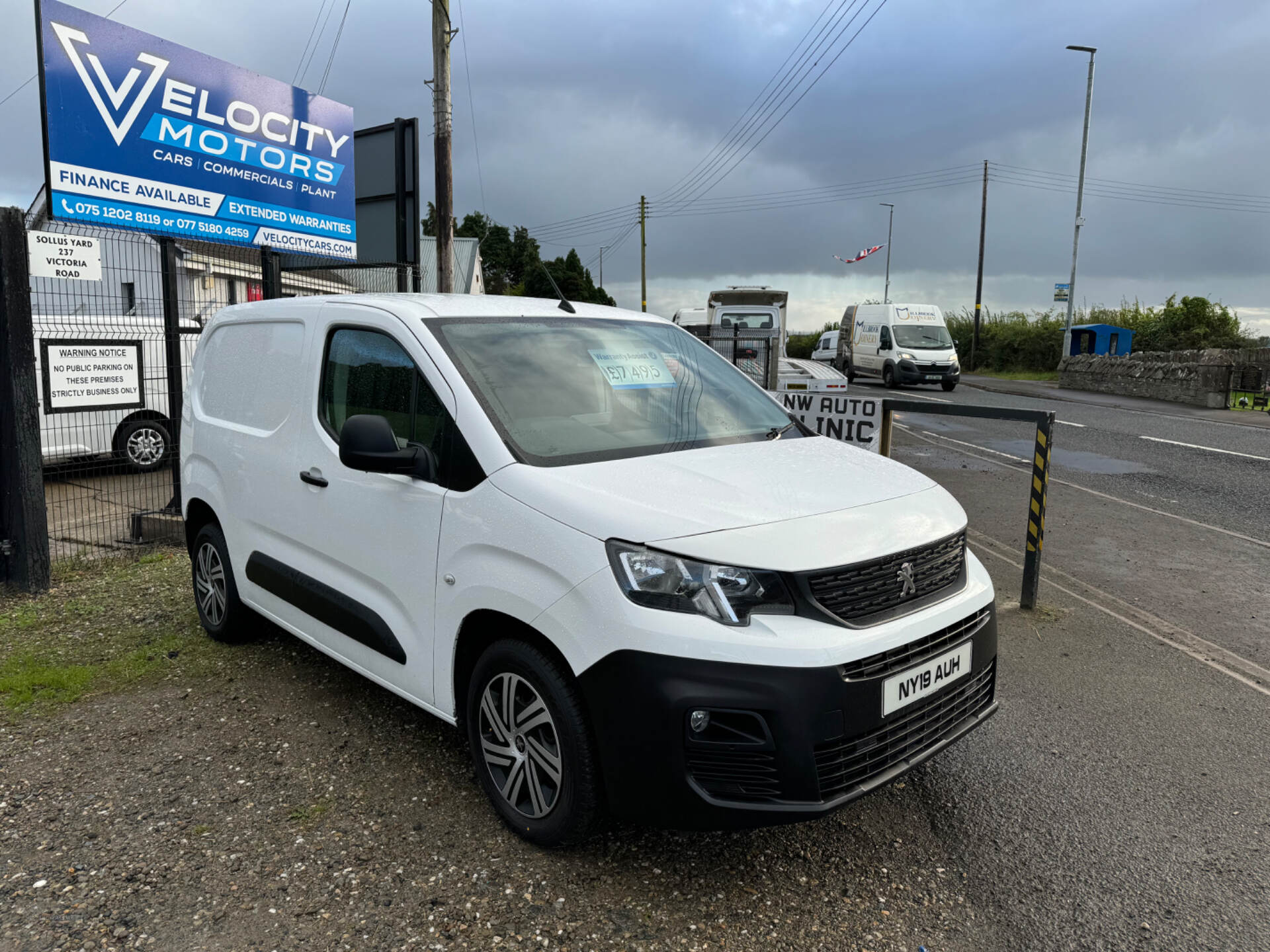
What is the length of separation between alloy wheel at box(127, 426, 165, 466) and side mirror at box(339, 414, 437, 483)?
7.47 meters

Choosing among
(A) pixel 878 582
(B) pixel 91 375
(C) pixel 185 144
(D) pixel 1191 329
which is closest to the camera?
(A) pixel 878 582

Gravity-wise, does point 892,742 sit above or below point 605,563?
below

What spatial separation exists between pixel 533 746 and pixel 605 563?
0.75 m

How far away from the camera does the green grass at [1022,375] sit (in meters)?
37.3

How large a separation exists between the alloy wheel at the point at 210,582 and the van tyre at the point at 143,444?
490 cm

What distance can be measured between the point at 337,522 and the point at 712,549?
5.73ft

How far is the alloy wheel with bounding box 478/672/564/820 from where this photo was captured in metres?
2.72

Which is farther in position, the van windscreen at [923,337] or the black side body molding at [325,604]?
the van windscreen at [923,337]

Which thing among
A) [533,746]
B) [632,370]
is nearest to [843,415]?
[632,370]

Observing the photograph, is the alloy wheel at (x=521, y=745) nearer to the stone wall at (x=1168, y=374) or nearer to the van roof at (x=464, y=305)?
the van roof at (x=464, y=305)

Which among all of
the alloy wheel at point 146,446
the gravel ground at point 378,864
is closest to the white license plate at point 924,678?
the gravel ground at point 378,864

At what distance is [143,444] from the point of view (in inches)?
380

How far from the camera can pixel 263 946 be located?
2461mm

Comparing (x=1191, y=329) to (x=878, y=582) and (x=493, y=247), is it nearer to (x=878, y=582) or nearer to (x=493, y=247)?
(x=878, y=582)
